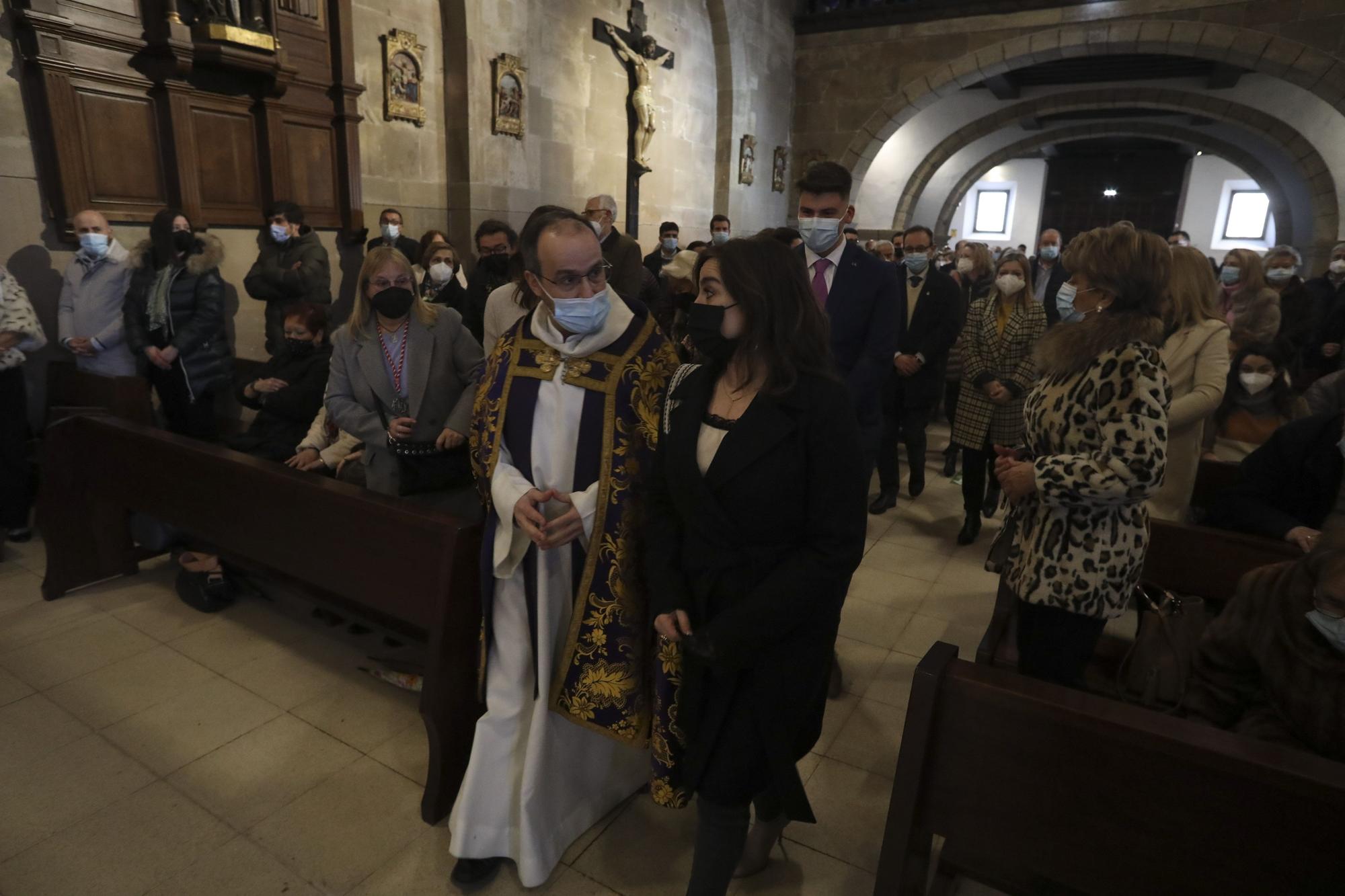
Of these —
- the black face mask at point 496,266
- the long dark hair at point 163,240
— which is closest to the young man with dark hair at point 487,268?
the black face mask at point 496,266

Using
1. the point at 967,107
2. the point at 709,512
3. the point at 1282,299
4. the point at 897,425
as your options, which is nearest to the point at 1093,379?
the point at 709,512

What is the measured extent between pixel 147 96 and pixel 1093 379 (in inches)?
222

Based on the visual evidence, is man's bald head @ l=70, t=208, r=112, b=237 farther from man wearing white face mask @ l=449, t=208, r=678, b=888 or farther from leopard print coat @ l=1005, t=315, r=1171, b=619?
leopard print coat @ l=1005, t=315, r=1171, b=619

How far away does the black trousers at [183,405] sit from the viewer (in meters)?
4.62

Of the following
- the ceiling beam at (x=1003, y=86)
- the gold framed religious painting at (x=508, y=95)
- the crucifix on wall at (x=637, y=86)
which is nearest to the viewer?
the gold framed religious painting at (x=508, y=95)

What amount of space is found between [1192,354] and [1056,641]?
4.83 feet

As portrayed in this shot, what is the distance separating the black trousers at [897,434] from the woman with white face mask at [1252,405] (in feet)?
5.36

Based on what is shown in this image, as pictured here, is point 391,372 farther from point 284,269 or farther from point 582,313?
point 284,269

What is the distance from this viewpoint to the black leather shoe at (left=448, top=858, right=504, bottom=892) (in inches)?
79.5

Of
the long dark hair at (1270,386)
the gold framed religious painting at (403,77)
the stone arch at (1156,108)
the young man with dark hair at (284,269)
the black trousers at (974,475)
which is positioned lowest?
the black trousers at (974,475)

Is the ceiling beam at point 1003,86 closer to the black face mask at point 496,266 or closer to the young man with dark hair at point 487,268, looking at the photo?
the young man with dark hair at point 487,268

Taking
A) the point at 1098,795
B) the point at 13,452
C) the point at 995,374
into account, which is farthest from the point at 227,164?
the point at 1098,795

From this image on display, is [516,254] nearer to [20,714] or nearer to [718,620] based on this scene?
[718,620]

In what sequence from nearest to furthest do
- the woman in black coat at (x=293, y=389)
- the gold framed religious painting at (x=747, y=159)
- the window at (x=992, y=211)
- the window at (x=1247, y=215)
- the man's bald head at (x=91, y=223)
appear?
the woman in black coat at (x=293, y=389), the man's bald head at (x=91, y=223), the gold framed religious painting at (x=747, y=159), the window at (x=1247, y=215), the window at (x=992, y=211)
